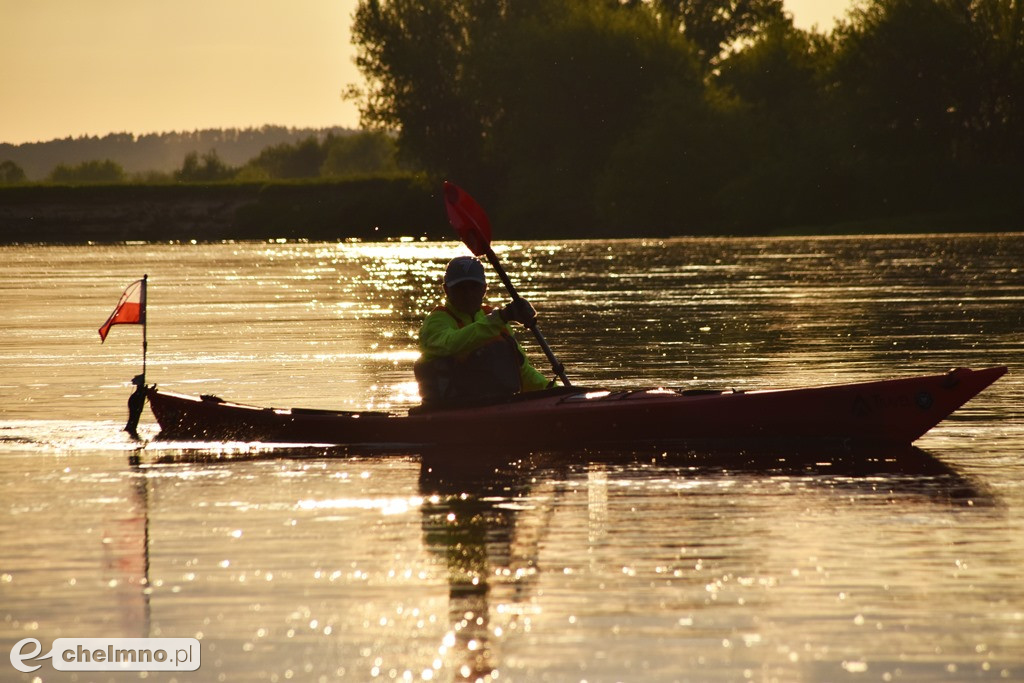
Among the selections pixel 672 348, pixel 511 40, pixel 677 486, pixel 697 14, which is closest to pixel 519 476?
pixel 677 486

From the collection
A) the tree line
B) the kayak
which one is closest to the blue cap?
the kayak

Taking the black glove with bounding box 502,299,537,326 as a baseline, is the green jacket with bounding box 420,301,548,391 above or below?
below

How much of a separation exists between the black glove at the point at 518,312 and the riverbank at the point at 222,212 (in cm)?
6718

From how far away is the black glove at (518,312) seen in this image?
11773 mm

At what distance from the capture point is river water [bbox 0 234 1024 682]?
668cm

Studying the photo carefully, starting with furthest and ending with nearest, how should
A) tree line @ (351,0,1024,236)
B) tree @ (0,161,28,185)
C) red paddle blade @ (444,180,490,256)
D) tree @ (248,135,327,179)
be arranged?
1. tree @ (248,135,327,179)
2. tree @ (0,161,28,185)
3. tree line @ (351,0,1024,236)
4. red paddle blade @ (444,180,490,256)

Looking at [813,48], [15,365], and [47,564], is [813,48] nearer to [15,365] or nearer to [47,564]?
[15,365]

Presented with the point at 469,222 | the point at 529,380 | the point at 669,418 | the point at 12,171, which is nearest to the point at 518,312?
the point at 529,380

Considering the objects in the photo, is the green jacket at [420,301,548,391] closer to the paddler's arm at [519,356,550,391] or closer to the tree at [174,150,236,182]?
the paddler's arm at [519,356,550,391]

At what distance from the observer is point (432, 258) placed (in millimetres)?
57219

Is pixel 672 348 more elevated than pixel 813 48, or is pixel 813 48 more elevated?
pixel 813 48

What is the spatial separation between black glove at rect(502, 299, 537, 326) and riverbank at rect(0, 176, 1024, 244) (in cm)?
6718

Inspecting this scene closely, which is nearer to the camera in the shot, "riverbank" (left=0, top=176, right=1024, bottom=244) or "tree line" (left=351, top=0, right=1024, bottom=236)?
"tree line" (left=351, top=0, right=1024, bottom=236)

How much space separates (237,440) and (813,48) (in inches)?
2645
